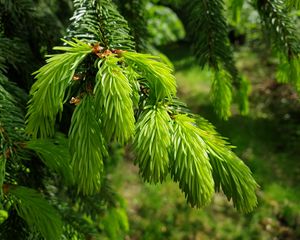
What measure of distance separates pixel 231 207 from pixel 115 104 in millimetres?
4650

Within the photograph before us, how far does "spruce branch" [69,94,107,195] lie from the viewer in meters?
0.67

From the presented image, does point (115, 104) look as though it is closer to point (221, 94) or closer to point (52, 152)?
point (52, 152)

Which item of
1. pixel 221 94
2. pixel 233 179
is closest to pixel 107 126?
pixel 233 179

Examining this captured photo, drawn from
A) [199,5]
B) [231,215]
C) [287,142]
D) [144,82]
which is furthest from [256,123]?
[144,82]

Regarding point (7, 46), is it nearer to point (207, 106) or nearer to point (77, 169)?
point (77, 169)

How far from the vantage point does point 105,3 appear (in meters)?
0.93

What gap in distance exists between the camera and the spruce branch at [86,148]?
2.20 feet

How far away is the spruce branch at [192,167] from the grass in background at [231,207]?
145 inches

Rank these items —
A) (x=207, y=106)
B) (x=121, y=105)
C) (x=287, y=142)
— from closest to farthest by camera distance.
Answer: (x=121, y=105)
(x=287, y=142)
(x=207, y=106)

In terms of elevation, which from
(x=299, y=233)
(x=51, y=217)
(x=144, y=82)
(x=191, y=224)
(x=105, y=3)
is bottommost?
(x=191, y=224)

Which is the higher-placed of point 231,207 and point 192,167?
point 192,167

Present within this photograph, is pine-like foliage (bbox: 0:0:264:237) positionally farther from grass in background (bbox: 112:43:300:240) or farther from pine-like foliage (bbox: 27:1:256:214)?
grass in background (bbox: 112:43:300:240)

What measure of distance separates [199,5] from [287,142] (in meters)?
5.39

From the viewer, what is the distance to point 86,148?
2.23 feet
